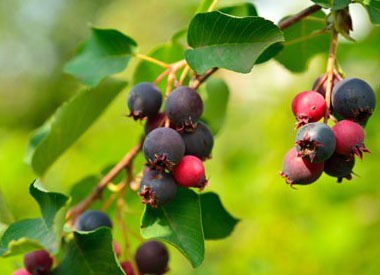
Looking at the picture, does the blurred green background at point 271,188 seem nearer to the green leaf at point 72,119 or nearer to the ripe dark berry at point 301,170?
the green leaf at point 72,119

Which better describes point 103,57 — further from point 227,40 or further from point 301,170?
point 301,170

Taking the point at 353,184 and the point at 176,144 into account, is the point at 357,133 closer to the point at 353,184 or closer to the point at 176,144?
the point at 176,144

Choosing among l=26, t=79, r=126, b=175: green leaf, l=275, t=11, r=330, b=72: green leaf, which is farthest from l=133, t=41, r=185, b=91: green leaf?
l=275, t=11, r=330, b=72: green leaf

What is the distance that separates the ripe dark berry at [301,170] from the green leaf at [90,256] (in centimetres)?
34

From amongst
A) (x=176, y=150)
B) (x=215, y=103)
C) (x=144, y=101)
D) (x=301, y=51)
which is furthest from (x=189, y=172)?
(x=301, y=51)

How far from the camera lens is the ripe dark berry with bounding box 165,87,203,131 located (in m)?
0.94

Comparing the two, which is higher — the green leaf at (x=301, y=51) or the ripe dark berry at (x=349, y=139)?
the ripe dark berry at (x=349, y=139)

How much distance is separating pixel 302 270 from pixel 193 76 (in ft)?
4.08

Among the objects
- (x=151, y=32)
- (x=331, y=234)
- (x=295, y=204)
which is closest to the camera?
(x=331, y=234)

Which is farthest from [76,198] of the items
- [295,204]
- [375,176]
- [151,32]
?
[151,32]

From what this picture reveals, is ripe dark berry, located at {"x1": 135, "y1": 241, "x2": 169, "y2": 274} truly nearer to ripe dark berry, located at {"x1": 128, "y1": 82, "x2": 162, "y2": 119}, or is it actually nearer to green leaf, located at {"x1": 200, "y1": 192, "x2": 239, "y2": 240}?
green leaf, located at {"x1": 200, "y1": 192, "x2": 239, "y2": 240}

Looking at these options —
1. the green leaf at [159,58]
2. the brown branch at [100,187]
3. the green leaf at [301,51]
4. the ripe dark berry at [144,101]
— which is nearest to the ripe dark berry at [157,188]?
the ripe dark berry at [144,101]

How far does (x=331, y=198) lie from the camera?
6.83 feet

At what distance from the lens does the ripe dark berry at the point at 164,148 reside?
91 cm
